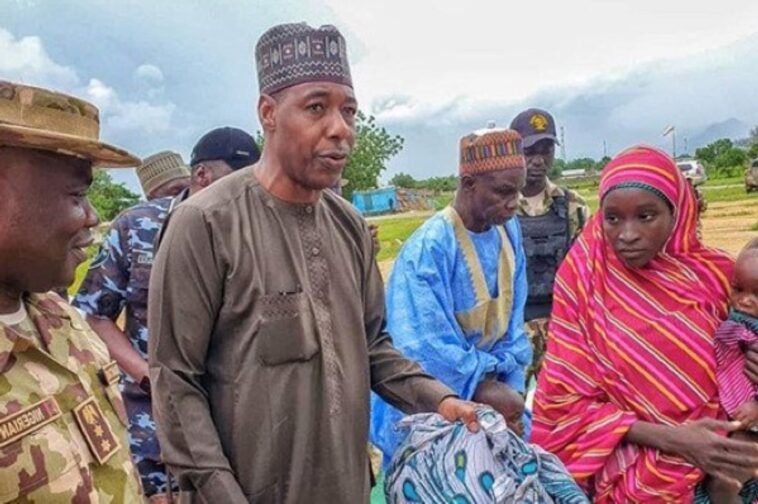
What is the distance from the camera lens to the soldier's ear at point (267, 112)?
2.07 m

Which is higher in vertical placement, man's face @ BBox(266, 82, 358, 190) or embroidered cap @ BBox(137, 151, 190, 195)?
embroidered cap @ BBox(137, 151, 190, 195)

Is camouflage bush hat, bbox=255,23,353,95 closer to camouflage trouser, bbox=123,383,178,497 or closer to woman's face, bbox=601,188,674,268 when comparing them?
woman's face, bbox=601,188,674,268

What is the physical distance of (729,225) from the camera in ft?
64.1

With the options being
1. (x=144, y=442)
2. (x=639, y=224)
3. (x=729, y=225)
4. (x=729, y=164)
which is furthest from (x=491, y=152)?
(x=729, y=164)

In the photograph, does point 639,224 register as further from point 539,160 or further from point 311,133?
point 539,160

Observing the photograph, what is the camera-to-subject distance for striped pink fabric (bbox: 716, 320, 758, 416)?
2150 mm

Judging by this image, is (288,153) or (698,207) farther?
(698,207)

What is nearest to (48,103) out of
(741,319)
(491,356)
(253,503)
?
(253,503)

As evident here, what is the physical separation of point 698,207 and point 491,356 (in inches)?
40.6

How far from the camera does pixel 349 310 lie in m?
2.09

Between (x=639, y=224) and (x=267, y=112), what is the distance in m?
1.17

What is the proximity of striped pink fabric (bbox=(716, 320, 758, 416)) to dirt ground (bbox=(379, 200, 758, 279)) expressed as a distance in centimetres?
1172

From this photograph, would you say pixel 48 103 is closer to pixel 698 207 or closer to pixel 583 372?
pixel 583 372

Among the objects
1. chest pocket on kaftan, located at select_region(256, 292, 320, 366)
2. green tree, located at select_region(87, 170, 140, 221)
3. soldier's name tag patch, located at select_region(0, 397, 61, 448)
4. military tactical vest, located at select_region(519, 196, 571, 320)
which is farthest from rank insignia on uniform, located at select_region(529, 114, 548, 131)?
green tree, located at select_region(87, 170, 140, 221)
